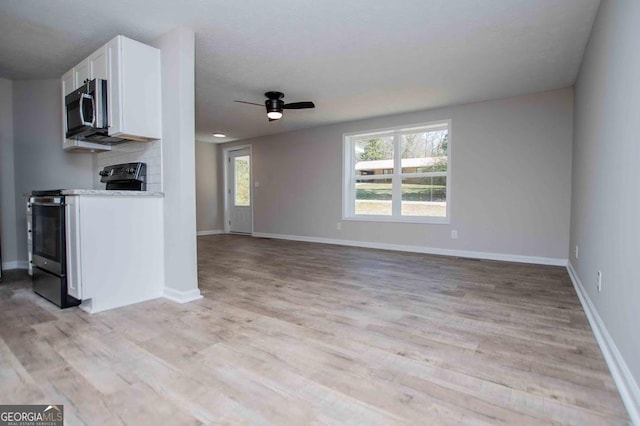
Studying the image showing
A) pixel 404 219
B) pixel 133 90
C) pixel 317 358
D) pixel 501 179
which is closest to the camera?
pixel 317 358

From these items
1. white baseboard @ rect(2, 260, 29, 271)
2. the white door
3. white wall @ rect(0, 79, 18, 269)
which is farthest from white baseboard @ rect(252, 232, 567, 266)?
white wall @ rect(0, 79, 18, 269)

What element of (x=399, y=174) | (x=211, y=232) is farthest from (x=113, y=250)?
(x=211, y=232)

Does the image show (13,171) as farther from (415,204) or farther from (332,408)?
(415,204)

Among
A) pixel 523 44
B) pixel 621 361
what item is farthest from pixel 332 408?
pixel 523 44

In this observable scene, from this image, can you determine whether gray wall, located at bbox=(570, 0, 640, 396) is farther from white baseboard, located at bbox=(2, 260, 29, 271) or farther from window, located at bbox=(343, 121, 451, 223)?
white baseboard, located at bbox=(2, 260, 29, 271)

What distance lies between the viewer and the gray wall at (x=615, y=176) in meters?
1.41

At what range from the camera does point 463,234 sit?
15.9 ft

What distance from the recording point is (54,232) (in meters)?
2.53

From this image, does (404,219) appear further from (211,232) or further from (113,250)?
(211,232)

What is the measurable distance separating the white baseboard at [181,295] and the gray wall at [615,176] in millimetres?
2698

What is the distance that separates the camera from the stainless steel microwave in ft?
8.63

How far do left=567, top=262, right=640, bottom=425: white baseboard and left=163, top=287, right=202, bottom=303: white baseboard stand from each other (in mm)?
2666

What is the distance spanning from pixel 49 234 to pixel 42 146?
1992 mm

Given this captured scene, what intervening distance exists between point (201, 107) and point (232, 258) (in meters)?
2.34
